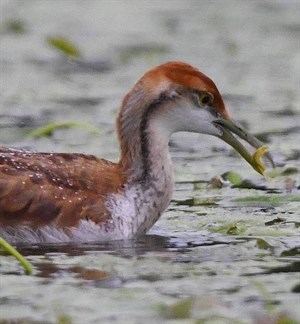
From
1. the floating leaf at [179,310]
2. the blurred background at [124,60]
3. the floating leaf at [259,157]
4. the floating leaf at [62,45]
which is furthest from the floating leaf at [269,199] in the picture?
the floating leaf at [62,45]

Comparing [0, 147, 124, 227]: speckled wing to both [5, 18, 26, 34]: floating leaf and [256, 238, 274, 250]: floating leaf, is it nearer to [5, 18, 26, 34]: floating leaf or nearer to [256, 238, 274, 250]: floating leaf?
[256, 238, 274, 250]: floating leaf

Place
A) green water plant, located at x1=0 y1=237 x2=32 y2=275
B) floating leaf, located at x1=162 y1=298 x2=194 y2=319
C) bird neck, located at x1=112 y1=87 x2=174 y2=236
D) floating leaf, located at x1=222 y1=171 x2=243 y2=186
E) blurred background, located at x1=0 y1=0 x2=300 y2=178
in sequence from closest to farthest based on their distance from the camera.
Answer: floating leaf, located at x1=162 y1=298 x2=194 y2=319, green water plant, located at x1=0 y1=237 x2=32 y2=275, bird neck, located at x1=112 y1=87 x2=174 y2=236, floating leaf, located at x1=222 y1=171 x2=243 y2=186, blurred background, located at x1=0 y1=0 x2=300 y2=178

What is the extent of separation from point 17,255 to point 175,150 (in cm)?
529

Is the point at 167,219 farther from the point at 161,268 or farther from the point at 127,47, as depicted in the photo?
the point at 127,47

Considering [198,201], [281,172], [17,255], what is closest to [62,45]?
[281,172]

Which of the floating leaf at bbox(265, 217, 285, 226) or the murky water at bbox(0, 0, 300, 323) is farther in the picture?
the floating leaf at bbox(265, 217, 285, 226)

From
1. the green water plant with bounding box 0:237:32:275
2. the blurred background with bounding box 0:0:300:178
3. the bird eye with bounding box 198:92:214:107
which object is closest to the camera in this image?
the green water plant with bounding box 0:237:32:275

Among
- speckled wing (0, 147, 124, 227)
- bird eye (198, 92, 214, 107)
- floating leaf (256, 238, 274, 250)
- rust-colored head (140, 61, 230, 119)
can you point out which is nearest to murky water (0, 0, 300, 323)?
floating leaf (256, 238, 274, 250)

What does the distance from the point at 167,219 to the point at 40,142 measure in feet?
10.4

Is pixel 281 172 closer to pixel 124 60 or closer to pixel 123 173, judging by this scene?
pixel 123 173

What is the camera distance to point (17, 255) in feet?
33.8

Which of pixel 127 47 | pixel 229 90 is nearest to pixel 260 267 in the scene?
pixel 229 90

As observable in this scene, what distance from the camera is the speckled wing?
11.5 m

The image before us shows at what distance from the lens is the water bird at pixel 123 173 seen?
37.7ft
